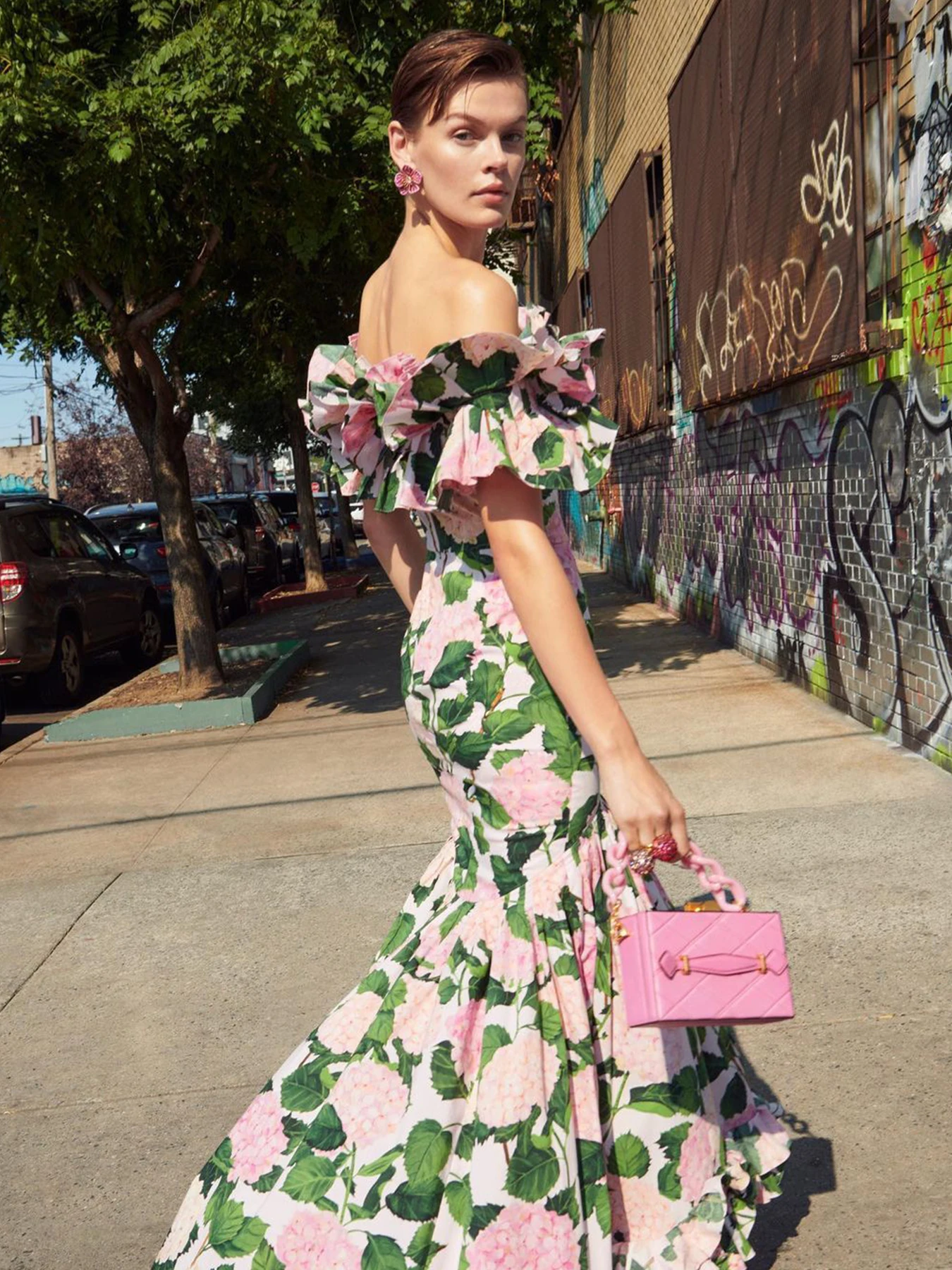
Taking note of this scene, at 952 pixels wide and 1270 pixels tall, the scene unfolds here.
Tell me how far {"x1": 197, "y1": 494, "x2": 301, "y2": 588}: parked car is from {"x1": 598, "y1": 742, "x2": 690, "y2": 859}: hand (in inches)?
817

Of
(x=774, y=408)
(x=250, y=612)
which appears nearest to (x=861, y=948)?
(x=774, y=408)

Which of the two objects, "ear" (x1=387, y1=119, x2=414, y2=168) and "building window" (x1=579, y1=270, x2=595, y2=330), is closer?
"ear" (x1=387, y1=119, x2=414, y2=168)

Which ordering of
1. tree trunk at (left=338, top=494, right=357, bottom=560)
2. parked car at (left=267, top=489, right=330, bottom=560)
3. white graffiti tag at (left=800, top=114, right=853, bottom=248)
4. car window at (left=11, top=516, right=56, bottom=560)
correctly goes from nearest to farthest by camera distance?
white graffiti tag at (left=800, top=114, right=853, bottom=248), car window at (left=11, top=516, right=56, bottom=560), tree trunk at (left=338, top=494, right=357, bottom=560), parked car at (left=267, top=489, right=330, bottom=560)

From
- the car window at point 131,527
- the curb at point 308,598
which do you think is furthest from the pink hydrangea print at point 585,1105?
the curb at point 308,598

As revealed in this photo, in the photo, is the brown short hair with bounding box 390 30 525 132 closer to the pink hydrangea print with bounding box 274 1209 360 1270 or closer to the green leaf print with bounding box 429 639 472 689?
the green leaf print with bounding box 429 639 472 689

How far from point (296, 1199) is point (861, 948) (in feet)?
8.21

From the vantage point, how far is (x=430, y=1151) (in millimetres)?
2121

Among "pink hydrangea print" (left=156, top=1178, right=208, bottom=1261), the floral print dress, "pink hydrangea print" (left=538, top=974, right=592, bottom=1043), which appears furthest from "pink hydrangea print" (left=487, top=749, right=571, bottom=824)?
"pink hydrangea print" (left=156, top=1178, right=208, bottom=1261)

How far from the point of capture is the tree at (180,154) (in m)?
8.13

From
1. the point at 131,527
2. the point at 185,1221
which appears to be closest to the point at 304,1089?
the point at 185,1221

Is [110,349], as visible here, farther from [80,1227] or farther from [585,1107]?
[585,1107]

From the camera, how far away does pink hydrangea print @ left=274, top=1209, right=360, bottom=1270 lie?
84.4 inches

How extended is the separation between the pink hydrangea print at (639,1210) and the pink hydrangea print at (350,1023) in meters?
0.44

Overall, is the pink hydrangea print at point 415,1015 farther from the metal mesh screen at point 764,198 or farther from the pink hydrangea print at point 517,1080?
the metal mesh screen at point 764,198
